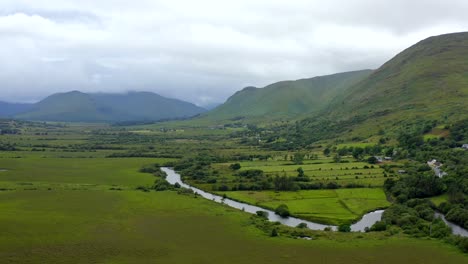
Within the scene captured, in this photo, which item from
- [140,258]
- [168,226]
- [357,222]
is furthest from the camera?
[357,222]

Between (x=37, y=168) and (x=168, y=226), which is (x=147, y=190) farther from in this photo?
(x=37, y=168)

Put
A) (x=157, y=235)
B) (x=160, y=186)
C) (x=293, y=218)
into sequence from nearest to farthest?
(x=157, y=235)
(x=293, y=218)
(x=160, y=186)

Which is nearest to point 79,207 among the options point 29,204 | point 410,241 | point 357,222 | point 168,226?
point 29,204

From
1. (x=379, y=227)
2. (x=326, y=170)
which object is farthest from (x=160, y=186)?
(x=379, y=227)

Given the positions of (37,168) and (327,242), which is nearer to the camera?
(327,242)

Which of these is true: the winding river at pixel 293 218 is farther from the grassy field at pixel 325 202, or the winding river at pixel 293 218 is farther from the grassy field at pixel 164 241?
the grassy field at pixel 164 241

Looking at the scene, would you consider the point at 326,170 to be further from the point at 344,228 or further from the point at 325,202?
the point at 344,228

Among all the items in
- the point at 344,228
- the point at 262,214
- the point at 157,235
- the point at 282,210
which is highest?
A: the point at 282,210
